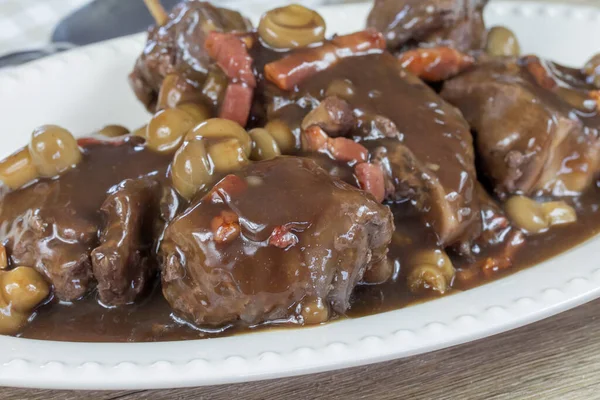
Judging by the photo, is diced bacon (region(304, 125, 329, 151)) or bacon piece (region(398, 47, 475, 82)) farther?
bacon piece (region(398, 47, 475, 82))

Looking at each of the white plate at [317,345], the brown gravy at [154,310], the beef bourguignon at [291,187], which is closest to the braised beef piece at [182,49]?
the beef bourguignon at [291,187]

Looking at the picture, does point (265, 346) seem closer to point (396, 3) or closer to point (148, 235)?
point (148, 235)

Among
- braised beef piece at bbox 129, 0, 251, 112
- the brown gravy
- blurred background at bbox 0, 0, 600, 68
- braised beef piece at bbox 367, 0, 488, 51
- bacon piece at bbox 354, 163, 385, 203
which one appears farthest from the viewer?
blurred background at bbox 0, 0, 600, 68

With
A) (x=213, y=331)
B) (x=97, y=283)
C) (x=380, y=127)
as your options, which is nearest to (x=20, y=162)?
(x=97, y=283)

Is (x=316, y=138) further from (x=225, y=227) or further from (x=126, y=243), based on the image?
(x=126, y=243)

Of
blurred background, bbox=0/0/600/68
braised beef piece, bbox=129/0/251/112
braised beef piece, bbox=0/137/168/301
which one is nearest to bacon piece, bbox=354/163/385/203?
braised beef piece, bbox=0/137/168/301

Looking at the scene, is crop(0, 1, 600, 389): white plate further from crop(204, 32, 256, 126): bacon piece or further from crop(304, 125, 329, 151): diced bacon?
crop(204, 32, 256, 126): bacon piece

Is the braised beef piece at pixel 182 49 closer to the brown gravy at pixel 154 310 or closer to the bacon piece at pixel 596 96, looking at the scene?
the brown gravy at pixel 154 310
